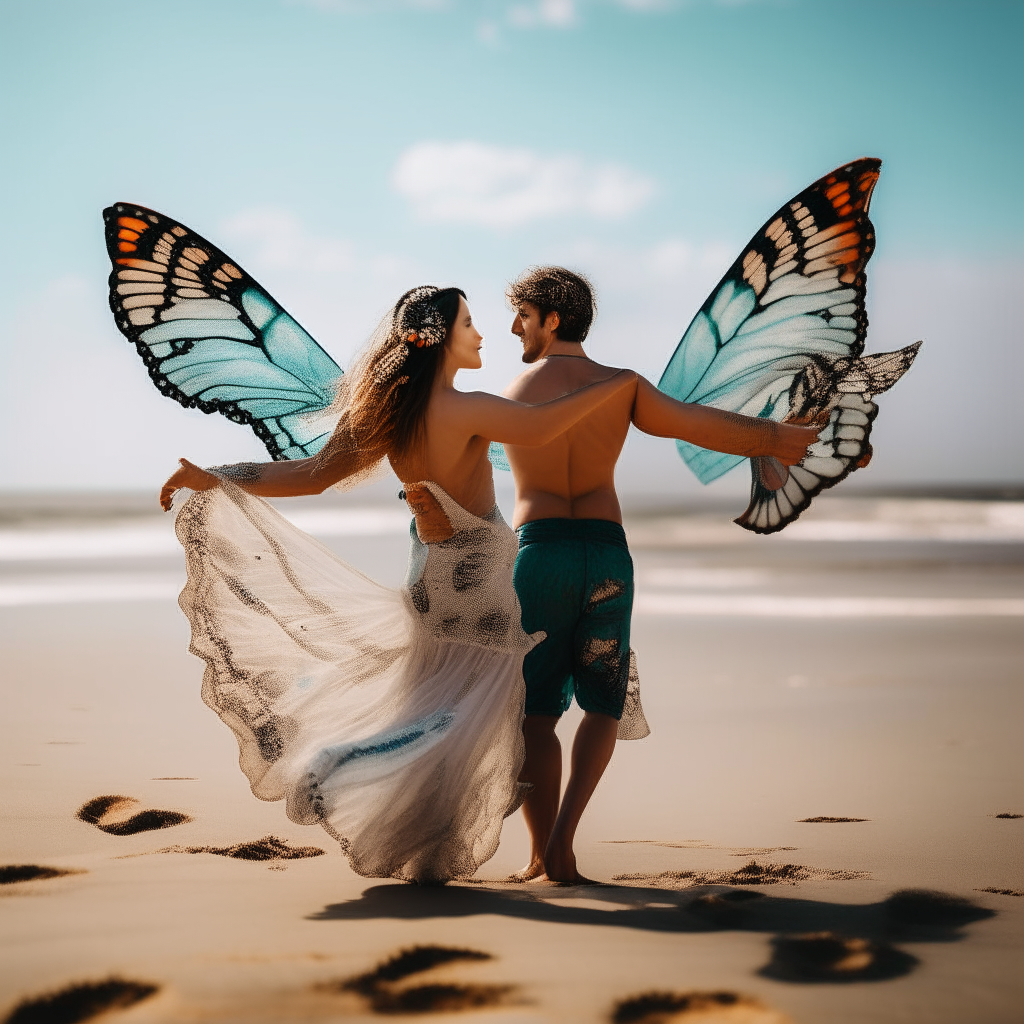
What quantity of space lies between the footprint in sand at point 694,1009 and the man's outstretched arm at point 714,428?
153 centimetres

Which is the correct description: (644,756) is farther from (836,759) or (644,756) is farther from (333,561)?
(333,561)

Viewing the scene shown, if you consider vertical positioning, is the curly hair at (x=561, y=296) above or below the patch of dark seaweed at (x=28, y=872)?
above

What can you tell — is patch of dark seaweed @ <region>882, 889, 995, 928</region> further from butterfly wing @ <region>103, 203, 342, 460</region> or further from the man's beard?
butterfly wing @ <region>103, 203, 342, 460</region>

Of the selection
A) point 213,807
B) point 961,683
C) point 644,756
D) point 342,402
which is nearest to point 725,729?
point 644,756

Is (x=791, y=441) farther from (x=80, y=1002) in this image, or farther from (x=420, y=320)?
(x=80, y=1002)

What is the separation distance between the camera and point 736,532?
25.3 m

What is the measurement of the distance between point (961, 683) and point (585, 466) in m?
4.51

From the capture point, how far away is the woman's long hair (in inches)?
122

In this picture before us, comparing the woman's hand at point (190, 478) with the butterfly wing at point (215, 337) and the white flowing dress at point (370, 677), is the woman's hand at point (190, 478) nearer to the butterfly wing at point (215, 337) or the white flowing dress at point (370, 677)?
the white flowing dress at point (370, 677)

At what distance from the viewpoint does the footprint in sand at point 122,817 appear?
3.76m

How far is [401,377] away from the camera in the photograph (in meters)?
3.10

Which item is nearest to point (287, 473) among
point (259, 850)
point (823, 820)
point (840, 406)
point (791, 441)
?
point (259, 850)

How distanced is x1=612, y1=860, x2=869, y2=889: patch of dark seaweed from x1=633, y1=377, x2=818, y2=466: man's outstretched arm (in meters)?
1.20

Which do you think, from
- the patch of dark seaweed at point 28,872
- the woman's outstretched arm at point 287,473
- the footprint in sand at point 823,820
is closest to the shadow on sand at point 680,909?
the patch of dark seaweed at point 28,872
